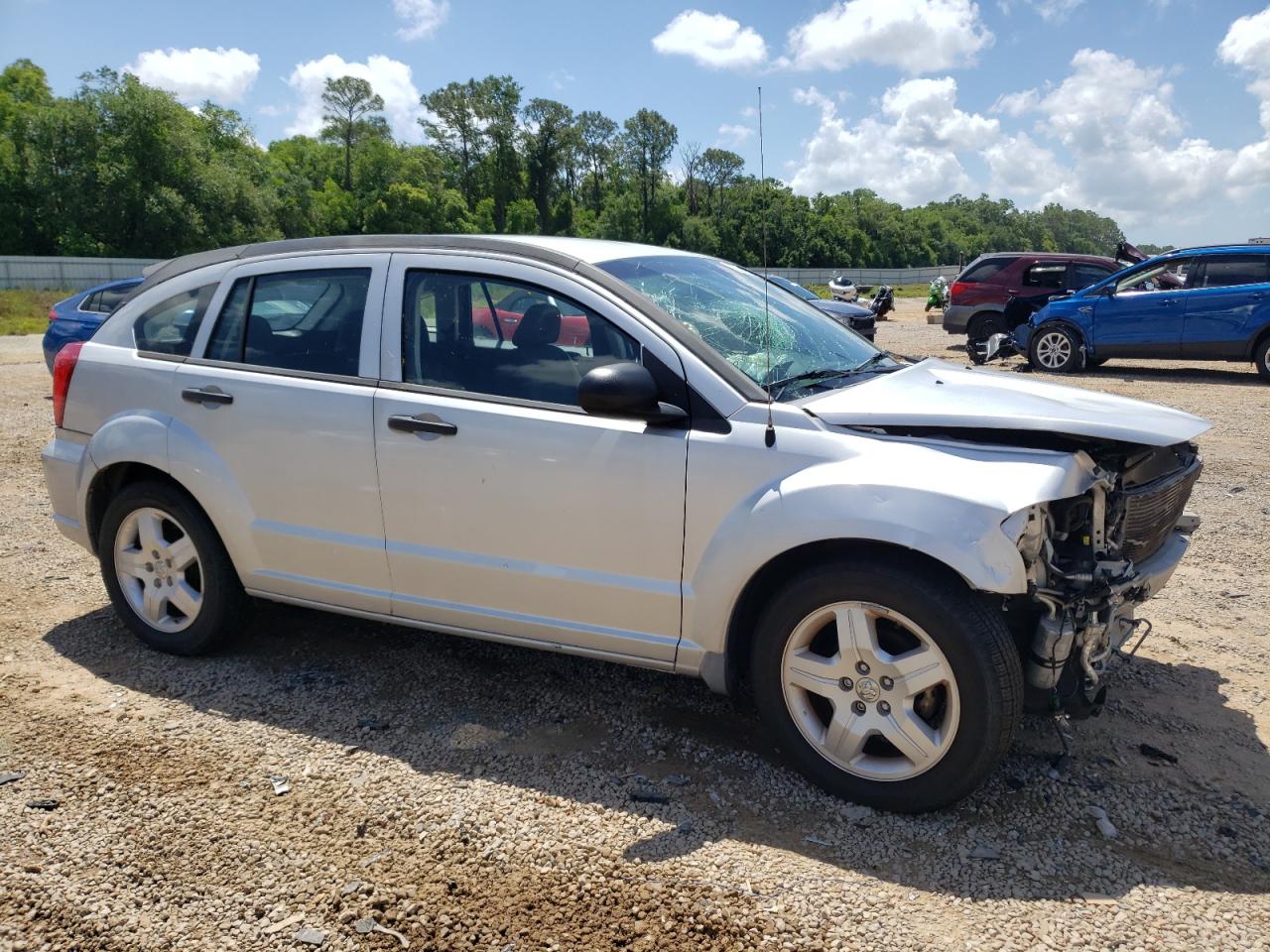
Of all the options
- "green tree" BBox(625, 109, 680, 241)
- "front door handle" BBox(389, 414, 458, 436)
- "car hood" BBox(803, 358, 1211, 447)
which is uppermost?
"green tree" BBox(625, 109, 680, 241)

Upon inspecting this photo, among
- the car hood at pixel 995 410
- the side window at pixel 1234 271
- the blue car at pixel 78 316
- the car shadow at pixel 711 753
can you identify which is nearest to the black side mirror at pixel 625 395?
the car hood at pixel 995 410

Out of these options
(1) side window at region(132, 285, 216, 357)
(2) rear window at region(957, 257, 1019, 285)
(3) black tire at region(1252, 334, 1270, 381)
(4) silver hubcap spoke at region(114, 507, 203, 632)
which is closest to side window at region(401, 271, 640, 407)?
(1) side window at region(132, 285, 216, 357)

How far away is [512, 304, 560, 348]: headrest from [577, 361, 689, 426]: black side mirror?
0.40 metres

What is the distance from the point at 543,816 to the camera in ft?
10.3

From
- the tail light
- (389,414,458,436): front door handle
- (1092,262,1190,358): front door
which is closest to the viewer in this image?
(389,414,458,436): front door handle

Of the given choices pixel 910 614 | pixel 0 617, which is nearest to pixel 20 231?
pixel 0 617

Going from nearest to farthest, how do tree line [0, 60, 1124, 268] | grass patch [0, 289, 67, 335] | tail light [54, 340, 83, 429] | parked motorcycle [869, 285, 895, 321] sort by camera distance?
1. tail light [54, 340, 83, 429]
2. parked motorcycle [869, 285, 895, 321]
3. grass patch [0, 289, 67, 335]
4. tree line [0, 60, 1124, 268]

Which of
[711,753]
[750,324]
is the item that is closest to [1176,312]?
[750,324]

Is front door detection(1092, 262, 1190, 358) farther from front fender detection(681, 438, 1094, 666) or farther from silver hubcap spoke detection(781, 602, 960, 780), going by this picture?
silver hubcap spoke detection(781, 602, 960, 780)

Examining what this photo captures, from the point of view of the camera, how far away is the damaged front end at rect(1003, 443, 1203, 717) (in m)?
2.99

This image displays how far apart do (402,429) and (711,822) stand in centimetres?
180

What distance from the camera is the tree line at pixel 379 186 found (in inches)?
2158

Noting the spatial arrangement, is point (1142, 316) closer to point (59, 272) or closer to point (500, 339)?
point (500, 339)

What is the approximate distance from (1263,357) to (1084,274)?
485 cm
